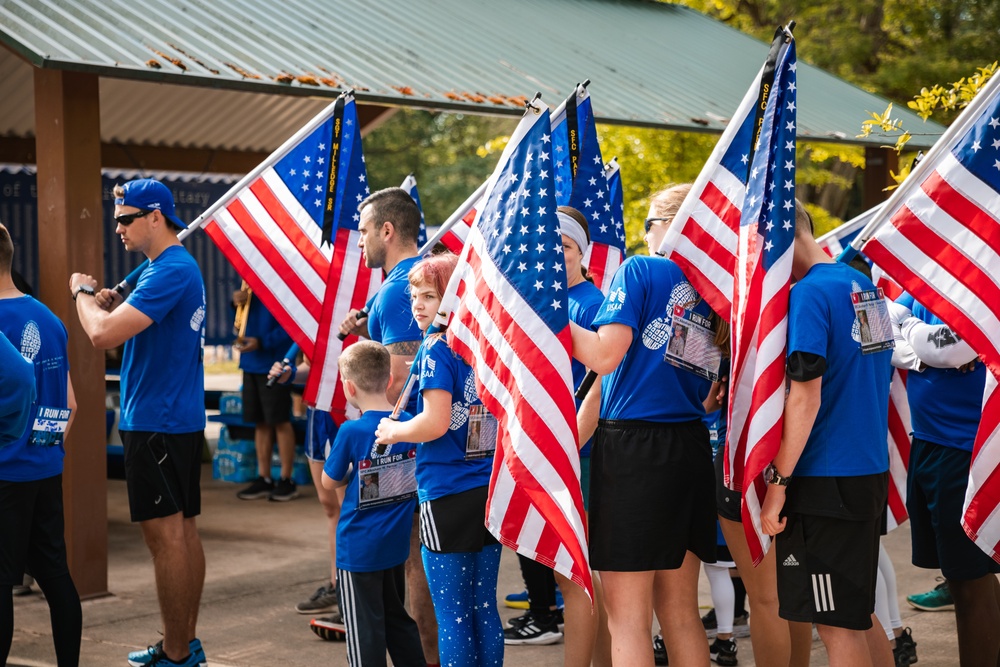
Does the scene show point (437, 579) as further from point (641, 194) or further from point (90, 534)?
point (641, 194)

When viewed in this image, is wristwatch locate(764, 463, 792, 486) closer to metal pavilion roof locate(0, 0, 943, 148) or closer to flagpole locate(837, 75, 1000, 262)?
flagpole locate(837, 75, 1000, 262)

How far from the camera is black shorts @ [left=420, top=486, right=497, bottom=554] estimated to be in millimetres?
4586

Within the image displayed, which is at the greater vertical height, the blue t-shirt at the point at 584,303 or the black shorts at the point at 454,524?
the blue t-shirt at the point at 584,303

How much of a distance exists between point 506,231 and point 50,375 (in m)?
2.26

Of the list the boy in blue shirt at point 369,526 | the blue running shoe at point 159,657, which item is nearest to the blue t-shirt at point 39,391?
the blue running shoe at point 159,657

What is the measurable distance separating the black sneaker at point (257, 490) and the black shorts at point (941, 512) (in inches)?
284

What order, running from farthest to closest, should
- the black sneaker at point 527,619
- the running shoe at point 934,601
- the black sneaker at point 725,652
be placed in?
the running shoe at point 934,601, the black sneaker at point 527,619, the black sneaker at point 725,652

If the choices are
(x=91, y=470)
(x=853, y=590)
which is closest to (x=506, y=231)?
(x=853, y=590)

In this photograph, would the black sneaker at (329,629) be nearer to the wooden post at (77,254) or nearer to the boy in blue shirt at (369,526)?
the boy in blue shirt at (369,526)

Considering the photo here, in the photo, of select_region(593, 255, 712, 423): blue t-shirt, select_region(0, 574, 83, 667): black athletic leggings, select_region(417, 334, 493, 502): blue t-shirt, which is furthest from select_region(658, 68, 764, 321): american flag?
select_region(0, 574, 83, 667): black athletic leggings

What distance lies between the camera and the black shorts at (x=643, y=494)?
423 centimetres

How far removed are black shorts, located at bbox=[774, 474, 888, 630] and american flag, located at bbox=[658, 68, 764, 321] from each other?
77 centimetres

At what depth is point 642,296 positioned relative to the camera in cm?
423

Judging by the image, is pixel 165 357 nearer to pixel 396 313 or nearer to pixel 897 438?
pixel 396 313
